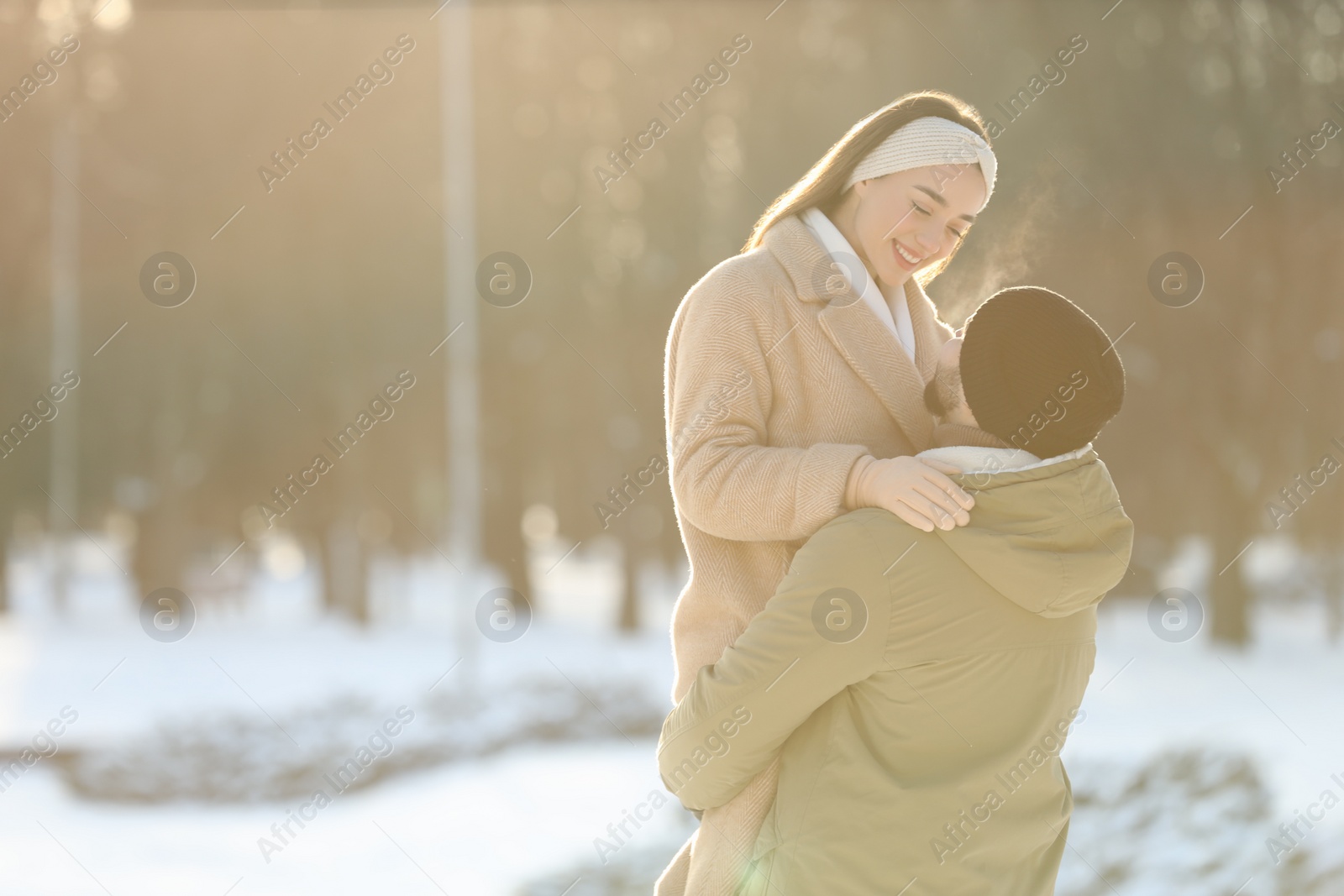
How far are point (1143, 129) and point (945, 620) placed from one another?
31.6 ft

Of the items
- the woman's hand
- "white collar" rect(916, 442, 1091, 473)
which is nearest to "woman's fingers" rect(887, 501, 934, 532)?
the woman's hand

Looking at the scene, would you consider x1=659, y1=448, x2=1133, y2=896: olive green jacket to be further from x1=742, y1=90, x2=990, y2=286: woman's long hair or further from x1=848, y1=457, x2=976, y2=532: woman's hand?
x1=742, y1=90, x2=990, y2=286: woman's long hair

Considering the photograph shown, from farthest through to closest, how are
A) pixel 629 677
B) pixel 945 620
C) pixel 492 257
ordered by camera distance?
1. pixel 492 257
2. pixel 629 677
3. pixel 945 620

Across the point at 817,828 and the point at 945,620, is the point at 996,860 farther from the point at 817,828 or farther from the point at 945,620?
the point at 945,620

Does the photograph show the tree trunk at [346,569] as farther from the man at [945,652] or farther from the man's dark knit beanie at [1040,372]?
the man's dark knit beanie at [1040,372]

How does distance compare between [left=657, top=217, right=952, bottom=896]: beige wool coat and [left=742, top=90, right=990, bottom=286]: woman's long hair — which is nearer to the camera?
[left=657, top=217, right=952, bottom=896]: beige wool coat

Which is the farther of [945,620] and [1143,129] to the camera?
[1143,129]

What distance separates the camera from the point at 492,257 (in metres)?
14.1

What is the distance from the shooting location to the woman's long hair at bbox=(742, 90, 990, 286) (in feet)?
6.91

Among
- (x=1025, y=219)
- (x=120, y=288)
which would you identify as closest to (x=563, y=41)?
(x=120, y=288)

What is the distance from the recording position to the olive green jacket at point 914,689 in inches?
67.8

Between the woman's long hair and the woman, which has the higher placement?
A: the woman's long hair

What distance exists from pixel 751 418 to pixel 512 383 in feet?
48.3

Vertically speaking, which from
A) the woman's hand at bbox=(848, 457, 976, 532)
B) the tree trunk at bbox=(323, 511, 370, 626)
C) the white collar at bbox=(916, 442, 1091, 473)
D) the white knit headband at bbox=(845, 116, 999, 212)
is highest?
the white knit headband at bbox=(845, 116, 999, 212)
